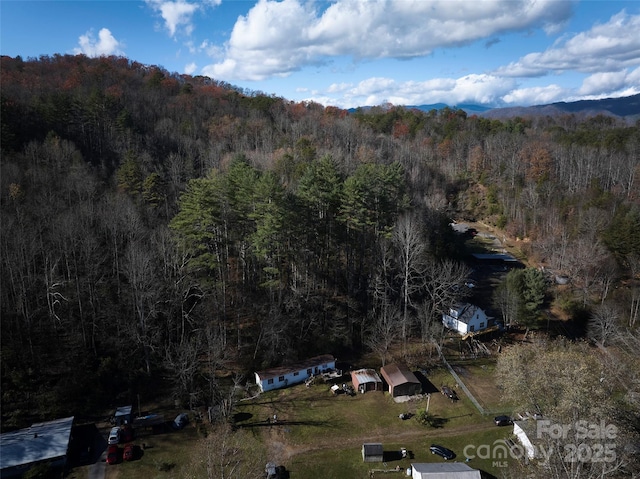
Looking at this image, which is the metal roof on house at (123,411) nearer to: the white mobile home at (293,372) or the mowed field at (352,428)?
the mowed field at (352,428)

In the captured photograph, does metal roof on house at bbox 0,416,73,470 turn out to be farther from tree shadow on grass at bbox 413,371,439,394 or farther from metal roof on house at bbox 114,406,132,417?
tree shadow on grass at bbox 413,371,439,394

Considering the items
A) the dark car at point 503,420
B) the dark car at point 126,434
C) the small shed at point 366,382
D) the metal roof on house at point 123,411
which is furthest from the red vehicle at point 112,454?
the dark car at point 503,420

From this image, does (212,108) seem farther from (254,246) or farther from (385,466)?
(385,466)

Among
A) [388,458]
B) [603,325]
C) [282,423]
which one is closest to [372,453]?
[388,458]

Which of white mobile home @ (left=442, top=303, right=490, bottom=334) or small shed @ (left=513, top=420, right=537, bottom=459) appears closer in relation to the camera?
small shed @ (left=513, top=420, right=537, bottom=459)

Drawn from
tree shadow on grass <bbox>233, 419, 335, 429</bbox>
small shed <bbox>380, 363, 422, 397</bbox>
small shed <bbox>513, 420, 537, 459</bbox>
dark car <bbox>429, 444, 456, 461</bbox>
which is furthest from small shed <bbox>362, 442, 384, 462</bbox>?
small shed <bbox>513, 420, 537, 459</bbox>
